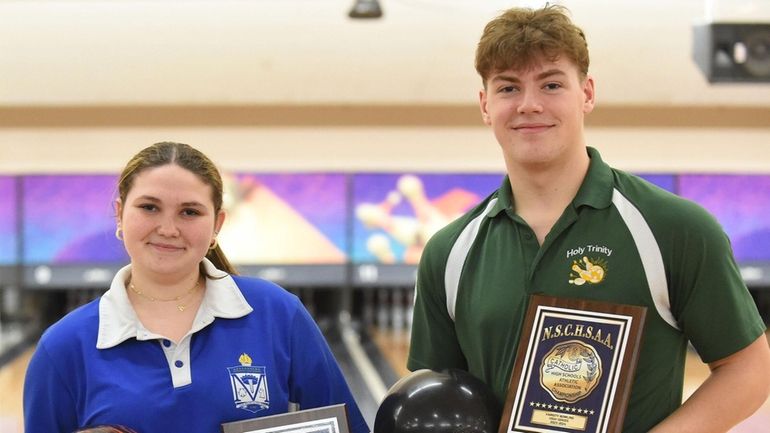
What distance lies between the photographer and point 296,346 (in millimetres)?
1804

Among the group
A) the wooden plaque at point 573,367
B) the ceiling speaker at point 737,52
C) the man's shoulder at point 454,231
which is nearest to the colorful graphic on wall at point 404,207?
the ceiling speaker at point 737,52

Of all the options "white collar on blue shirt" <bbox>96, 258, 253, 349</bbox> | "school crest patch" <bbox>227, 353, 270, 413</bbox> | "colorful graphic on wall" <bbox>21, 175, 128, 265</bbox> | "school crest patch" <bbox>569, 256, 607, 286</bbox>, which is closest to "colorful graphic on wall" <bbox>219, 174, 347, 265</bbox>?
"colorful graphic on wall" <bbox>21, 175, 128, 265</bbox>

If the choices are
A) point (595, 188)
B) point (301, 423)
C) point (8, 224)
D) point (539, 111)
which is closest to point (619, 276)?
point (595, 188)

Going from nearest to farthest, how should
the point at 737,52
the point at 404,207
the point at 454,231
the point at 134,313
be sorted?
the point at 134,313
the point at 454,231
the point at 737,52
the point at 404,207

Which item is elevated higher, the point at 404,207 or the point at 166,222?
the point at 166,222

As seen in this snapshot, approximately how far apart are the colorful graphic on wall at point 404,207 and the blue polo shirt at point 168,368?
4.38 metres

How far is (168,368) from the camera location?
170cm

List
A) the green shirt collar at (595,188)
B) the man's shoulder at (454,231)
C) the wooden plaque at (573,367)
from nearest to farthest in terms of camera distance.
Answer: the wooden plaque at (573,367), the green shirt collar at (595,188), the man's shoulder at (454,231)

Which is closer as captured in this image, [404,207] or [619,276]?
[619,276]

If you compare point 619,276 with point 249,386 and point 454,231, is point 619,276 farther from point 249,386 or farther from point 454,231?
point 249,386

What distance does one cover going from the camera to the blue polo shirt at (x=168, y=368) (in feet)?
5.50

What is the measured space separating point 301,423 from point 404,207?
456 cm

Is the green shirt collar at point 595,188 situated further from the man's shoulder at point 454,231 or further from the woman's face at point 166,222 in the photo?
the woman's face at point 166,222

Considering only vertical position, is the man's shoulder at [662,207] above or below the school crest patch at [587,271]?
above
